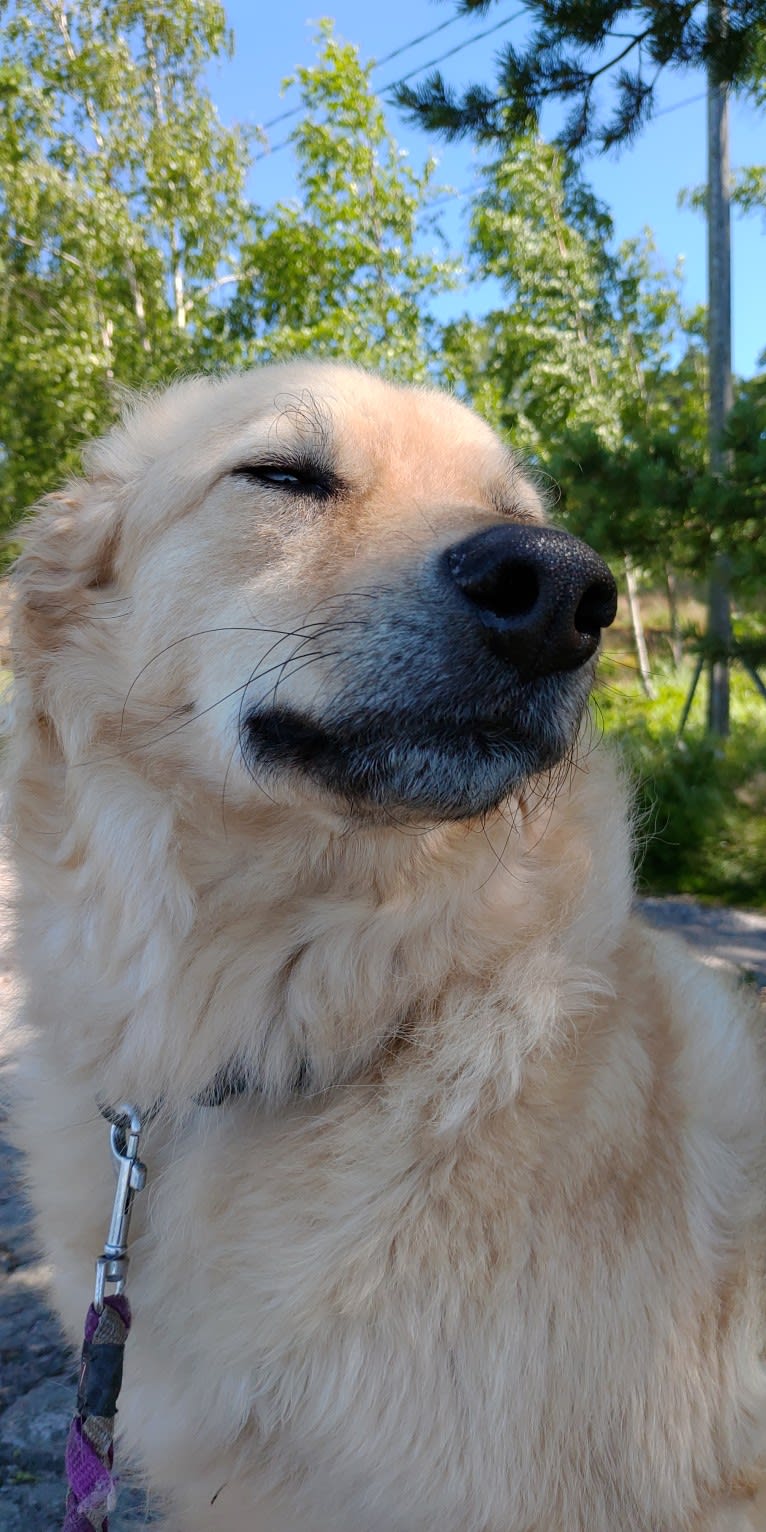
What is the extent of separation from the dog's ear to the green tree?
51.9ft

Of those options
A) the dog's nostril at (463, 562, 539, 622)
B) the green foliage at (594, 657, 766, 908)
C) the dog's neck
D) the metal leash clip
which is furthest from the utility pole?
the metal leash clip

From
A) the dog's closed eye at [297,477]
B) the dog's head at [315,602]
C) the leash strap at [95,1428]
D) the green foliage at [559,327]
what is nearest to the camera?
the leash strap at [95,1428]

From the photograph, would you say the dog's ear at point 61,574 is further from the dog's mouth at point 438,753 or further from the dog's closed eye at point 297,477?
the dog's mouth at point 438,753

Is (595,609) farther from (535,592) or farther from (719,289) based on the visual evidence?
(719,289)

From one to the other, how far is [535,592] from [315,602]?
44cm

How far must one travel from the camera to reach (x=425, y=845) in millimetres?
1832

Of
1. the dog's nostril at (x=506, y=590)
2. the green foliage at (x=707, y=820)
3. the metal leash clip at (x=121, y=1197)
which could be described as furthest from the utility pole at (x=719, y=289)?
the metal leash clip at (x=121, y=1197)

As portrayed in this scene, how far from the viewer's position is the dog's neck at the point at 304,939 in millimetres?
1727

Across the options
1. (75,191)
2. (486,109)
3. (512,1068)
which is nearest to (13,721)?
(512,1068)

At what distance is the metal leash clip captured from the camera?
1542mm

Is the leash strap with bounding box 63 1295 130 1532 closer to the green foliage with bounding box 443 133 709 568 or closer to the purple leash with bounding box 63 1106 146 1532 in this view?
the purple leash with bounding box 63 1106 146 1532

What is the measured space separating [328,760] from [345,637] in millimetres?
219

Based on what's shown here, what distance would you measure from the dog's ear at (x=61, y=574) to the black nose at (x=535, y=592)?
3.25ft

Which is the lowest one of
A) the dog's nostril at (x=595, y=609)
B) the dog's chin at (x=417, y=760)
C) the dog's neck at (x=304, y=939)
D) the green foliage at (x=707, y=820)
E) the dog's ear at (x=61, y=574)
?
the dog's neck at (x=304, y=939)
